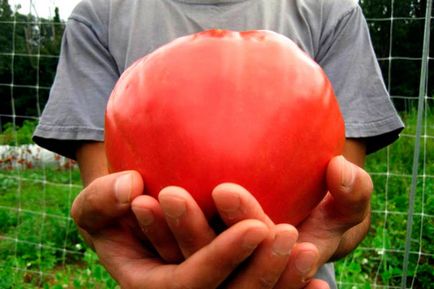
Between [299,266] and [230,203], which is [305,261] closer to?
[299,266]

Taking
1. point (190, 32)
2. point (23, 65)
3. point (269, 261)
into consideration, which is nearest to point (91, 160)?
point (190, 32)

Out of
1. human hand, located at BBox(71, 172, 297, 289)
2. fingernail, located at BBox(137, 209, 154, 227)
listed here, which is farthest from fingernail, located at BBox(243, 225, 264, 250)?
fingernail, located at BBox(137, 209, 154, 227)

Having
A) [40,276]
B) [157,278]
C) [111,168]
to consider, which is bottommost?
[40,276]

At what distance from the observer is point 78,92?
108 cm

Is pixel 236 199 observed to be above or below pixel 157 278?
above

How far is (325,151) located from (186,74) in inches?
6.7

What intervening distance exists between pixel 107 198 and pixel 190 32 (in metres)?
0.48

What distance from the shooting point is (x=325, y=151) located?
2.05 feet

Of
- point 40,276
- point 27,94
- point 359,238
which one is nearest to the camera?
point 359,238

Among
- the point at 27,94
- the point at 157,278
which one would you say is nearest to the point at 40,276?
the point at 157,278

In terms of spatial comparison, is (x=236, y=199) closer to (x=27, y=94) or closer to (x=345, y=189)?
(x=345, y=189)

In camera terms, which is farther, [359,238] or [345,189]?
[359,238]

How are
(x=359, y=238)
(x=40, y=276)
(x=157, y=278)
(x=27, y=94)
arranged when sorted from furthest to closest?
(x=27, y=94) → (x=40, y=276) → (x=359, y=238) → (x=157, y=278)

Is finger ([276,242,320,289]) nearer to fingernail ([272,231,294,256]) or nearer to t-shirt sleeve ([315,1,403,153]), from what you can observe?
fingernail ([272,231,294,256])
